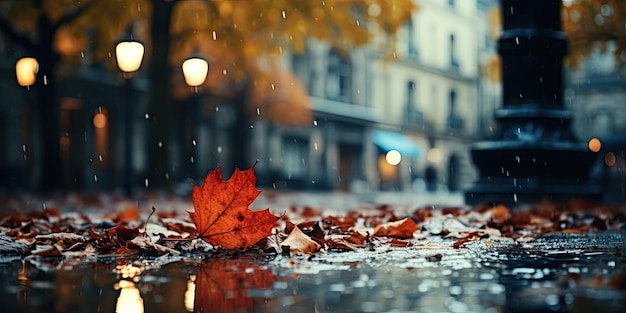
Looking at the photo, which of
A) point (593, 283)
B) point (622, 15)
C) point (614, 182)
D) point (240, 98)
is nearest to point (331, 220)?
point (593, 283)

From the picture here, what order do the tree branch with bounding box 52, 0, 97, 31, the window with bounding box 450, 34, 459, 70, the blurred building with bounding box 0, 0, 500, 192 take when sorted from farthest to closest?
the window with bounding box 450, 34, 459, 70
the blurred building with bounding box 0, 0, 500, 192
the tree branch with bounding box 52, 0, 97, 31

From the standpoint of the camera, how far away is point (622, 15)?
18156 mm

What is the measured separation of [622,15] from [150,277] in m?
16.9

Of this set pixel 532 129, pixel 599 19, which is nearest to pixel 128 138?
pixel 599 19

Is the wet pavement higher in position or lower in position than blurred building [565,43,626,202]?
lower

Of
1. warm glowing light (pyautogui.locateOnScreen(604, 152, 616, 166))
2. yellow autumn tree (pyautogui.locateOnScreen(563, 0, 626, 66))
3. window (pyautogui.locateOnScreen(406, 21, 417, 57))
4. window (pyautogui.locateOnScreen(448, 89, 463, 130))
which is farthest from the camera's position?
window (pyautogui.locateOnScreen(448, 89, 463, 130))

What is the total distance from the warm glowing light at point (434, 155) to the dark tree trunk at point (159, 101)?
118 feet

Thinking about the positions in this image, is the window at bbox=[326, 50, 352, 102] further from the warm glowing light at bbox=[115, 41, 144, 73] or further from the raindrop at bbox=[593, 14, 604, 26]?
the warm glowing light at bbox=[115, 41, 144, 73]

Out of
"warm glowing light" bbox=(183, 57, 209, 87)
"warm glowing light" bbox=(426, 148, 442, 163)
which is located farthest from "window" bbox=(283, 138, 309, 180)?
"warm glowing light" bbox=(183, 57, 209, 87)

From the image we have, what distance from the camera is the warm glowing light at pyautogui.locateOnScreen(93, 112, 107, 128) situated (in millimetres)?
31266

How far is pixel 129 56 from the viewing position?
47.6ft

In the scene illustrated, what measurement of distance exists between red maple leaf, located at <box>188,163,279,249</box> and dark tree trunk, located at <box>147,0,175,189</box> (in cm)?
1408

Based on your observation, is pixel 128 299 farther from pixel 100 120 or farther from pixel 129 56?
pixel 100 120

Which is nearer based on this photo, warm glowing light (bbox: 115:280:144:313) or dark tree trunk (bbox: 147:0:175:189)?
warm glowing light (bbox: 115:280:144:313)
